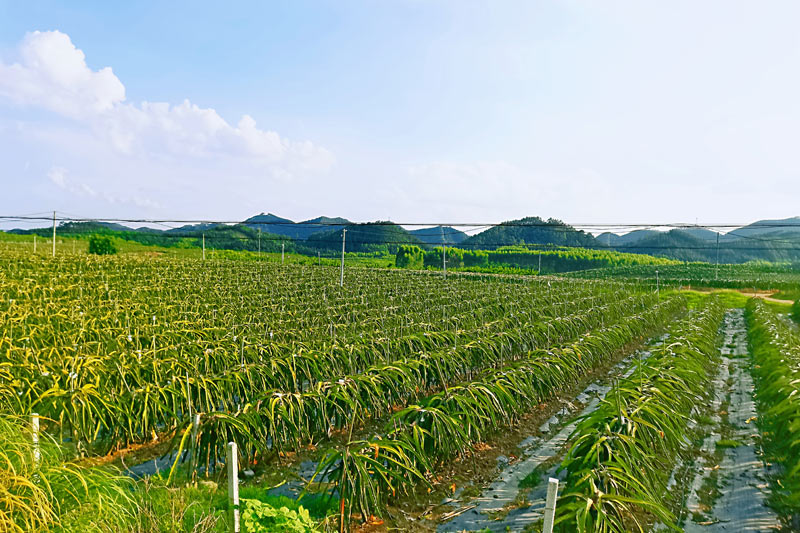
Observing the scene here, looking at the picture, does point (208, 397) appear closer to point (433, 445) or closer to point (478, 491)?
point (433, 445)

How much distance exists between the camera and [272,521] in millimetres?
3594

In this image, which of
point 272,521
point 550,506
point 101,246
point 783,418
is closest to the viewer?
point 550,506

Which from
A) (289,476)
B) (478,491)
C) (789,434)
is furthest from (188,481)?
(789,434)

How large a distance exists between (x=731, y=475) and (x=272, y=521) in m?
5.80

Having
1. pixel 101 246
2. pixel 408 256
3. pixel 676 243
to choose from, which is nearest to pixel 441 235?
pixel 408 256

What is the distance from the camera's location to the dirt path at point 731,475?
4.73m

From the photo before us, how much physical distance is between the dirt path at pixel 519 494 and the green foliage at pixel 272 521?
5.31ft

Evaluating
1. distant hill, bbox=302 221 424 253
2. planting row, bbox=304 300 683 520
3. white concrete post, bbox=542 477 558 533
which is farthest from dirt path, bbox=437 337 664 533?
distant hill, bbox=302 221 424 253

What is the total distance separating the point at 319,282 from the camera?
2347 centimetres

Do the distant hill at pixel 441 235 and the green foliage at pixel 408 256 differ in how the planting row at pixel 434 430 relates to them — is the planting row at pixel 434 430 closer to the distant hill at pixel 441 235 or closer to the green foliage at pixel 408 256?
the distant hill at pixel 441 235

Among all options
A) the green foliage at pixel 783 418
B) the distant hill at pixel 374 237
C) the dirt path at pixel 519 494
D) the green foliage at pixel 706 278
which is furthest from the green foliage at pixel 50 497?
the green foliage at pixel 706 278

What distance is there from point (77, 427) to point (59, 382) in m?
1.00

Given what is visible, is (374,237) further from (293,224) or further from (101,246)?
(293,224)

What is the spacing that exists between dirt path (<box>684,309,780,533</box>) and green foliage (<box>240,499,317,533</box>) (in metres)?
3.99
